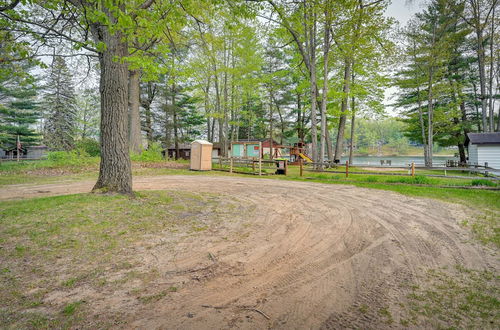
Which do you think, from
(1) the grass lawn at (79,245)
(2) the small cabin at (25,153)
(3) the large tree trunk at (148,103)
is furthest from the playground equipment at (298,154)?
(2) the small cabin at (25,153)

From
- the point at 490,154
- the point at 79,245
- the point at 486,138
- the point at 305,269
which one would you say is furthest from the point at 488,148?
the point at 79,245

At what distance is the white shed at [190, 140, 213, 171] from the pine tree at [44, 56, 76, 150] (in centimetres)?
1807

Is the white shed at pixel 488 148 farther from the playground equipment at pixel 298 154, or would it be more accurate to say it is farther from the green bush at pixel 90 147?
the green bush at pixel 90 147

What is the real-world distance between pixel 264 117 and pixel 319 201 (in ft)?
99.8

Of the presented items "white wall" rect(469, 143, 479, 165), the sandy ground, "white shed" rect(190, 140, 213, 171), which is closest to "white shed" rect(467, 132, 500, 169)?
"white wall" rect(469, 143, 479, 165)

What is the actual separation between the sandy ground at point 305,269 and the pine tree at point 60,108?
93.9 feet

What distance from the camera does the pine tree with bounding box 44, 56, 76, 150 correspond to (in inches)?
1019

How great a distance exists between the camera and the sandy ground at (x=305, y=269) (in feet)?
6.69

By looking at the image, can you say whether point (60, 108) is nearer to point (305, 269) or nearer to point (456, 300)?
point (305, 269)

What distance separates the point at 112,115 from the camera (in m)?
5.61

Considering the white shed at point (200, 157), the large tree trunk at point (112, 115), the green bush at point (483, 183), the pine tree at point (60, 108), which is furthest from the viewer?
the pine tree at point (60, 108)

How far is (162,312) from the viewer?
80.9 inches

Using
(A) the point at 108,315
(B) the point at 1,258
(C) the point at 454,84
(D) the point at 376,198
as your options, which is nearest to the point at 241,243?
(A) the point at 108,315

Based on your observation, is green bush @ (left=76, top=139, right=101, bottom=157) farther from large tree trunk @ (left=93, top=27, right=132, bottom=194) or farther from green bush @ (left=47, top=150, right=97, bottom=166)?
large tree trunk @ (left=93, top=27, right=132, bottom=194)
